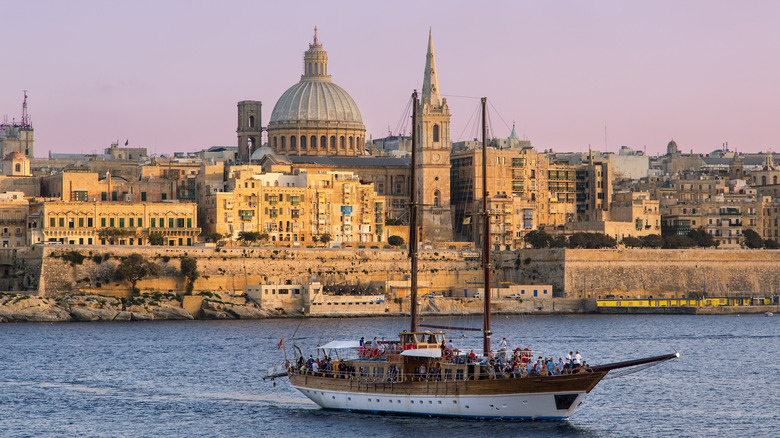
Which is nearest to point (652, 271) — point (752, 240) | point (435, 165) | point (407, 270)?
point (752, 240)

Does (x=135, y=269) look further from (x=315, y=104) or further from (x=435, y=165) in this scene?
(x=315, y=104)

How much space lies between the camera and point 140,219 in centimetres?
7725

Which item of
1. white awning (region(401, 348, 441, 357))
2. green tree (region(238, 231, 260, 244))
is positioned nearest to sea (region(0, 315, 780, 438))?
white awning (region(401, 348, 441, 357))

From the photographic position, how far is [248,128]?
101000mm

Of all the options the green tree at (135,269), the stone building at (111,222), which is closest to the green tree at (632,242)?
the stone building at (111,222)

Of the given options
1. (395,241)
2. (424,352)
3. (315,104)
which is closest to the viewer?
(424,352)

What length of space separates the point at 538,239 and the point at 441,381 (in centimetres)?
5285

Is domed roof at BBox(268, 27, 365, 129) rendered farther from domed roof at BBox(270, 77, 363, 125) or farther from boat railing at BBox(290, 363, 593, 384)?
boat railing at BBox(290, 363, 593, 384)

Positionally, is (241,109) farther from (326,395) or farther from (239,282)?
(326,395)

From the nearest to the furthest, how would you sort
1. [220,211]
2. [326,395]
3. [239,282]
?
[326,395]
[239,282]
[220,211]

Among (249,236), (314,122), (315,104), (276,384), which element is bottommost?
(276,384)

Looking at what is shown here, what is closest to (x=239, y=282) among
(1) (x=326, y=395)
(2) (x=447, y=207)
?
(2) (x=447, y=207)

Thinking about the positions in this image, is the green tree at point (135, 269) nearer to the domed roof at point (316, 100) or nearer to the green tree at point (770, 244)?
the domed roof at point (316, 100)

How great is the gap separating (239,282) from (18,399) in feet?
119
